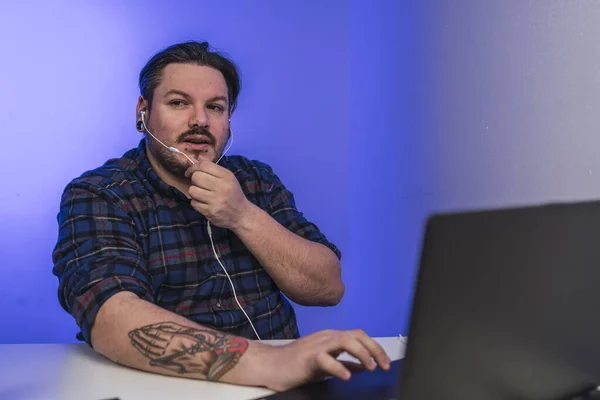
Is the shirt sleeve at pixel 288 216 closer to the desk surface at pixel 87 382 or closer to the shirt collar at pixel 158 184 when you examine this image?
the shirt collar at pixel 158 184

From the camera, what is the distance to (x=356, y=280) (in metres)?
2.36

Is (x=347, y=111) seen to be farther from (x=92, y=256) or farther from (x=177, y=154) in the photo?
Answer: (x=92, y=256)

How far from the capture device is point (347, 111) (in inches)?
93.7

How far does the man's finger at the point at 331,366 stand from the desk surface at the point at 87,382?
0.09 m

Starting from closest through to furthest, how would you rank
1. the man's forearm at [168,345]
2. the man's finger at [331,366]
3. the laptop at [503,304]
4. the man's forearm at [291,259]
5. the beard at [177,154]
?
the laptop at [503,304], the man's finger at [331,366], the man's forearm at [168,345], the man's forearm at [291,259], the beard at [177,154]

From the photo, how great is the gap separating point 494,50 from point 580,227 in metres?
1.01

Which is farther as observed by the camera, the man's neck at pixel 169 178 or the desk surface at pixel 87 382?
the man's neck at pixel 169 178

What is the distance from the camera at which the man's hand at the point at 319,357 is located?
2.66 ft

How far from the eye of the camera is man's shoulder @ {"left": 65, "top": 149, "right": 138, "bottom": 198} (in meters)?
1.28

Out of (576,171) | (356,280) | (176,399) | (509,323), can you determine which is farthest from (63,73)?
(509,323)

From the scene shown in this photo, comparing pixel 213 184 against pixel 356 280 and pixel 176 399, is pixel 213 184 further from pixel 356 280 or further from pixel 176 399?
pixel 356 280

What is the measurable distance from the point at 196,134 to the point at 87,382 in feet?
2.54

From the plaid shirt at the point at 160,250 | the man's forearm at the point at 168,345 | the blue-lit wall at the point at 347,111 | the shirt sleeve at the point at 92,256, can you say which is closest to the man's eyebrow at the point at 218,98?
the plaid shirt at the point at 160,250

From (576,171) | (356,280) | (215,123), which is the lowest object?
(356,280)
